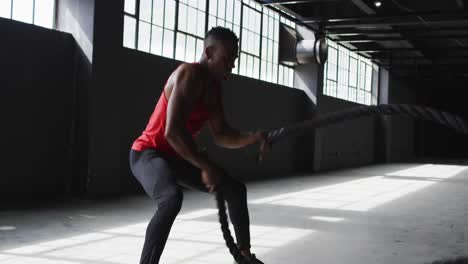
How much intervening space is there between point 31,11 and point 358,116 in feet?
16.8

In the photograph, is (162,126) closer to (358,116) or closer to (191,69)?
(191,69)

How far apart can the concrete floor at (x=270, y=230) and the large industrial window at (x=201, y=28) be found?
7.78 ft

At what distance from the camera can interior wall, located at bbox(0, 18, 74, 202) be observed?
591 cm

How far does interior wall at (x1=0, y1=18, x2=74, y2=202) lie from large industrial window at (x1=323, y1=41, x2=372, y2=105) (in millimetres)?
9050

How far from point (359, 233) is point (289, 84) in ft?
26.4

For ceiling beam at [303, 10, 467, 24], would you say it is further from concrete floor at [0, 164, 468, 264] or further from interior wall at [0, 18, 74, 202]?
interior wall at [0, 18, 74, 202]

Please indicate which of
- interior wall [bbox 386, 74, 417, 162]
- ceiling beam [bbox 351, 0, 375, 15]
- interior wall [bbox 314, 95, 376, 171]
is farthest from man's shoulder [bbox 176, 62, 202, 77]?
interior wall [bbox 386, 74, 417, 162]

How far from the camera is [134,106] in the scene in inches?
299

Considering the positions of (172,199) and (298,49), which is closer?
(172,199)

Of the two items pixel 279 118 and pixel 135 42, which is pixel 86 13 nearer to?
pixel 135 42

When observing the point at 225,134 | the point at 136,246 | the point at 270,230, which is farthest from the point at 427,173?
the point at 225,134

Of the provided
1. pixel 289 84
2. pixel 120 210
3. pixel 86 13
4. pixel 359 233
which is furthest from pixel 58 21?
pixel 289 84

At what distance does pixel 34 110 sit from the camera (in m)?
6.27

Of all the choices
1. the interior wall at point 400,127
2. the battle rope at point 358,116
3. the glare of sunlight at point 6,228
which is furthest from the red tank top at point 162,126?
the interior wall at point 400,127
